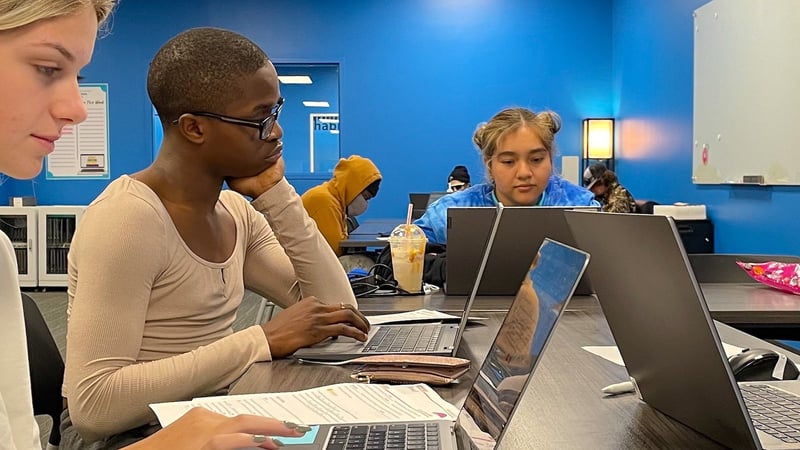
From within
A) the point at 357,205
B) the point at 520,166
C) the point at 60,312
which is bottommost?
the point at 60,312

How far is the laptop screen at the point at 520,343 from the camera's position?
2.33ft

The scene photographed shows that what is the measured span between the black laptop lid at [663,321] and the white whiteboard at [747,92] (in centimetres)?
313

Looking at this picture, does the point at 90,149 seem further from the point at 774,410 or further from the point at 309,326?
the point at 774,410

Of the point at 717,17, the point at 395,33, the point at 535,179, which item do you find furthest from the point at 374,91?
the point at 535,179

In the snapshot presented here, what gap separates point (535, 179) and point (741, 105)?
7.30ft

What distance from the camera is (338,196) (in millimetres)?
4844

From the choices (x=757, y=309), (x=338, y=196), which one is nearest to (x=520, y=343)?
(x=757, y=309)

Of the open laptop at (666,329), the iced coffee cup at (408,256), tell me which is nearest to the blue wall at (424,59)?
the iced coffee cup at (408,256)

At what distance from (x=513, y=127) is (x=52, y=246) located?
556 cm

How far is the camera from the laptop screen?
710 millimetres

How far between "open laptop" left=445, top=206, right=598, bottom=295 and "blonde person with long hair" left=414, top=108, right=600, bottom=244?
0.55m

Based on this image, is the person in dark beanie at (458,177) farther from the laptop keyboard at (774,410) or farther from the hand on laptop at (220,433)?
the hand on laptop at (220,433)

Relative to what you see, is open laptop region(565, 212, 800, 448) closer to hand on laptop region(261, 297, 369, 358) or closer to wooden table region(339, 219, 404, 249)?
hand on laptop region(261, 297, 369, 358)

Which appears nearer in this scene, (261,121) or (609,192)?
(261,121)
